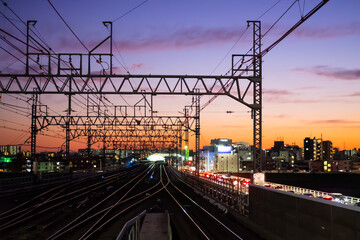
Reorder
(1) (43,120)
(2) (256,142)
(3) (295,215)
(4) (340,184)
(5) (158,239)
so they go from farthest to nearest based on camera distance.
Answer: (4) (340,184)
(1) (43,120)
(2) (256,142)
(3) (295,215)
(5) (158,239)

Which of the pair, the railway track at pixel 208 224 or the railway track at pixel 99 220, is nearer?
the railway track at pixel 208 224

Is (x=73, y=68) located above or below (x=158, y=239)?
above

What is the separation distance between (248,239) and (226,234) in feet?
5.69

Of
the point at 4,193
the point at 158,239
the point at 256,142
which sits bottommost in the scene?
the point at 4,193

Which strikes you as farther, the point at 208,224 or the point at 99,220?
the point at 99,220

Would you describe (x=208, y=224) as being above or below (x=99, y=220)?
above

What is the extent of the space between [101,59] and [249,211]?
577 inches

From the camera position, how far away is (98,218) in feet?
81.0

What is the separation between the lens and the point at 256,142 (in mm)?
26531

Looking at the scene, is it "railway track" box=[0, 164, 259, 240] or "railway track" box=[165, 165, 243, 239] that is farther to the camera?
"railway track" box=[0, 164, 259, 240]

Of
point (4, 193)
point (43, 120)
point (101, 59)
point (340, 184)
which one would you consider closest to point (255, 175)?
point (101, 59)

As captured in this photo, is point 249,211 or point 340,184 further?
point 340,184

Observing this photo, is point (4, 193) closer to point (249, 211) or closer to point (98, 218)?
point (98, 218)

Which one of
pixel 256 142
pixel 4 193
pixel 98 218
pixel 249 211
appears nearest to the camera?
pixel 249 211
